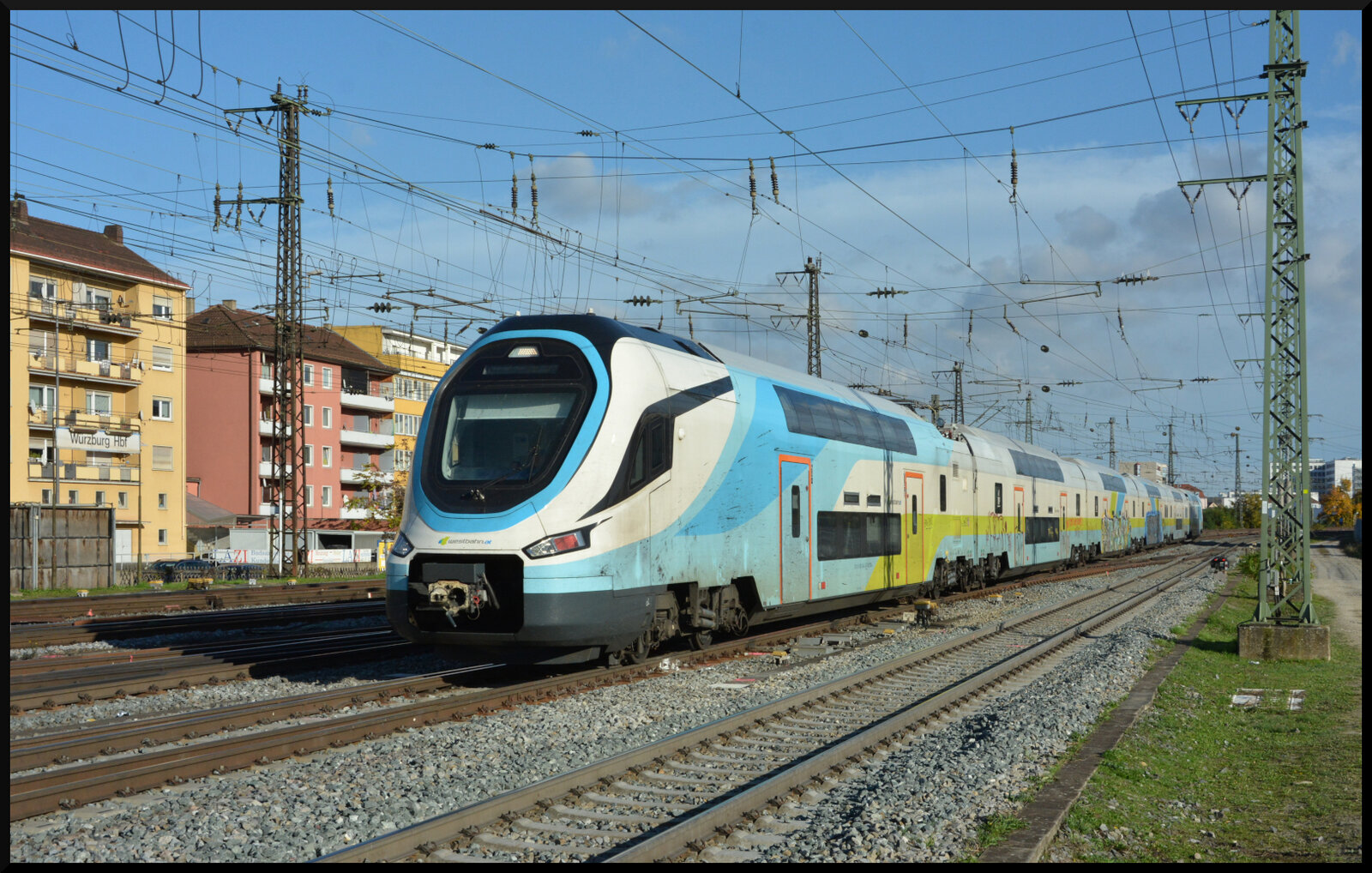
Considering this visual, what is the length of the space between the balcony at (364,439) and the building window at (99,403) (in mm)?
17841

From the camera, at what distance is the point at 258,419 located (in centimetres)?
6606

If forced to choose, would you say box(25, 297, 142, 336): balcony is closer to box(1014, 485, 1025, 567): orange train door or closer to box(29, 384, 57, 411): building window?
box(29, 384, 57, 411): building window

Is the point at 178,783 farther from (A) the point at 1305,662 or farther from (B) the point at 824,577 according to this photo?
(A) the point at 1305,662

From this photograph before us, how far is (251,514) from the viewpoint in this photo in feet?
213

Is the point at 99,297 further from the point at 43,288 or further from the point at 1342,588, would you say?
the point at 1342,588

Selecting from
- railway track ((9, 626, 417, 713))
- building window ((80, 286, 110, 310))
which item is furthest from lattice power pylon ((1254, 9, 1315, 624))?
building window ((80, 286, 110, 310))

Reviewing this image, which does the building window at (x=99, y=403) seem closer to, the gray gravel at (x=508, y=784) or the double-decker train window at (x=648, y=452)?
the gray gravel at (x=508, y=784)

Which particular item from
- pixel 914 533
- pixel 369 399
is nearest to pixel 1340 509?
pixel 369 399

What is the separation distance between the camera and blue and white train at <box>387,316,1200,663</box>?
12031 millimetres

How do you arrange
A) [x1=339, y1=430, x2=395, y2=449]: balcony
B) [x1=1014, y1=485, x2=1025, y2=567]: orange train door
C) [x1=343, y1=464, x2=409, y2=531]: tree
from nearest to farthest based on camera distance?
[x1=1014, y1=485, x2=1025, y2=567]: orange train door < [x1=343, y1=464, x2=409, y2=531]: tree < [x1=339, y1=430, x2=395, y2=449]: balcony

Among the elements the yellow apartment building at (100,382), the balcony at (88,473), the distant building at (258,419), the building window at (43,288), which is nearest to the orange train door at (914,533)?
the yellow apartment building at (100,382)

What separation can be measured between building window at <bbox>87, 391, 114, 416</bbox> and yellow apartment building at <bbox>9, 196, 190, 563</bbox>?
6cm

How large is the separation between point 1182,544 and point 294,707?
80.2 m

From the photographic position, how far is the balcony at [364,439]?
72.3 m
